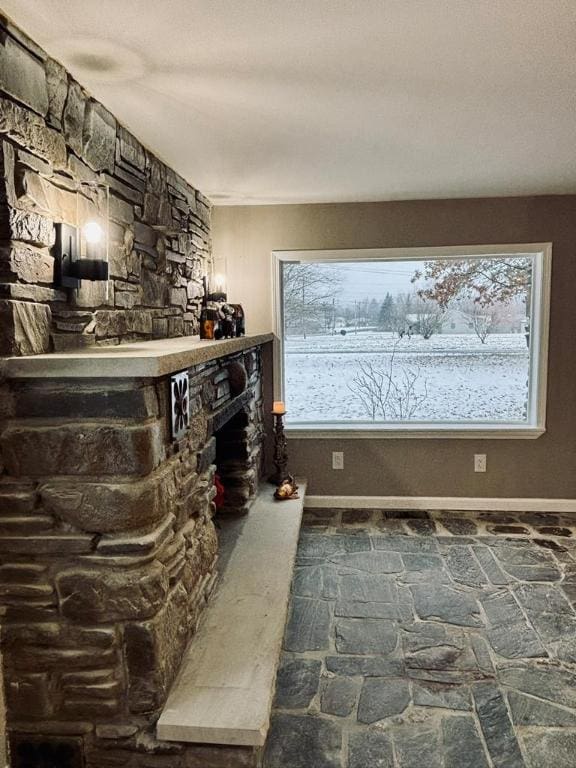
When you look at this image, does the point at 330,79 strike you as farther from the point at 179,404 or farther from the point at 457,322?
the point at 457,322

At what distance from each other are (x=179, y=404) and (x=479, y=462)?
2.99 metres

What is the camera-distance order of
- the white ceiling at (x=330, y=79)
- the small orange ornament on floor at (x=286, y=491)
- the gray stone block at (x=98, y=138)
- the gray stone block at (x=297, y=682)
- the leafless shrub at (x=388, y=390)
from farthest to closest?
the leafless shrub at (x=388, y=390), the small orange ornament on floor at (x=286, y=491), the gray stone block at (x=297, y=682), the gray stone block at (x=98, y=138), the white ceiling at (x=330, y=79)

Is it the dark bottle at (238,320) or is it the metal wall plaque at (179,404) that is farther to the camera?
the dark bottle at (238,320)

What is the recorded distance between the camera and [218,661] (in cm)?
207

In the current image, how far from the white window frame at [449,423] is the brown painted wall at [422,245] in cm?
5

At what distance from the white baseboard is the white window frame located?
0.48m

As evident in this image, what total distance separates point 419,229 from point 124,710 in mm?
3488

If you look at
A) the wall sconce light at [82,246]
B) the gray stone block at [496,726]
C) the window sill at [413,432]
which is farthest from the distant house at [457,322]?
the wall sconce light at [82,246]

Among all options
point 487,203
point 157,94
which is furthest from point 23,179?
point 487,203

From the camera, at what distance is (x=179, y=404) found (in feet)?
6.59

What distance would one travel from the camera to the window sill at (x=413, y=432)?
13.9 feet

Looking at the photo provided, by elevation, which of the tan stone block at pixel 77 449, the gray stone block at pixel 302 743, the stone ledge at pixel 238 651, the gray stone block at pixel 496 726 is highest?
the tan stone block at pixel 77 449

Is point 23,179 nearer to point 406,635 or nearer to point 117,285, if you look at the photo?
point 117,285

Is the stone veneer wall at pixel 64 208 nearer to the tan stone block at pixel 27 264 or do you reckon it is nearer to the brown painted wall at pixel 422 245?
the tan stone block at pixel 27 264
